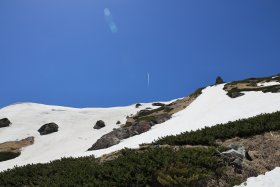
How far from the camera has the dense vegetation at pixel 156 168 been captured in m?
14.3

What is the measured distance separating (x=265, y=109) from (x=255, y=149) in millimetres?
22025

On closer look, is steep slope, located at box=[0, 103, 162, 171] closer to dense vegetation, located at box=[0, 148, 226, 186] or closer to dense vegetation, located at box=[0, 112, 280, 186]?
dense vegetation, located at box=[0, 112, 280, 186]

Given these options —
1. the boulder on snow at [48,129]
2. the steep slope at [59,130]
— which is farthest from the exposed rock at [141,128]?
the boulder on snow at [48,129]

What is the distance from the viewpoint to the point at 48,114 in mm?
82062

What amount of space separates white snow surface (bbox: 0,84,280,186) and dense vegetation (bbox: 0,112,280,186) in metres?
12.6

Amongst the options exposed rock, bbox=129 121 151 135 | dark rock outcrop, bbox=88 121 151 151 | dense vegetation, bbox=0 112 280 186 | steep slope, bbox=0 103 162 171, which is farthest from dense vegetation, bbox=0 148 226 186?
exposed rock, bbox=129 121 151 135

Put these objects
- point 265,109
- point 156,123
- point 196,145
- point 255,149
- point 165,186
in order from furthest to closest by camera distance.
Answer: point 156,123, point 265,109, point 196,145, point 255,149, point 165,186

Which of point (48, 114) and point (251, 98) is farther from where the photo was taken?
point (48, 114)

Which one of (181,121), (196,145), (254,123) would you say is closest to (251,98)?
(181,121)

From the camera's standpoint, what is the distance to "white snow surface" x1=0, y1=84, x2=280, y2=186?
39.7 meters

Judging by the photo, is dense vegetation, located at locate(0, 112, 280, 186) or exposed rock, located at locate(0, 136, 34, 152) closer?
dense vegetation, located at locate(0, 112, 280, 186)

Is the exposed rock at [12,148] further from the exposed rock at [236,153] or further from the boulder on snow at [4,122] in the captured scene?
the exposed rock at [236,153]

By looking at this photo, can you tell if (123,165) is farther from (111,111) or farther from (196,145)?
(111,111)

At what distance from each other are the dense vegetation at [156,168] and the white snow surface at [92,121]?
41.4 feet
